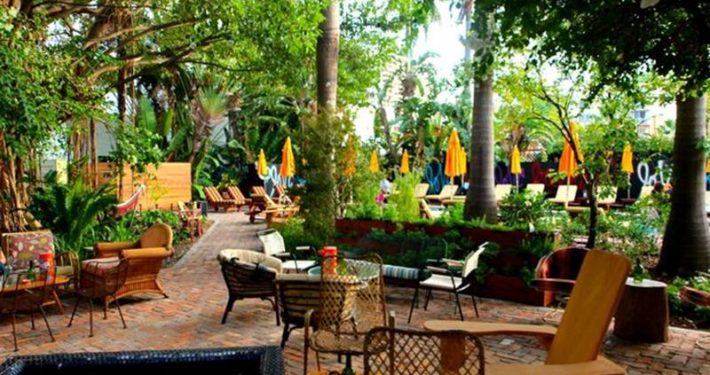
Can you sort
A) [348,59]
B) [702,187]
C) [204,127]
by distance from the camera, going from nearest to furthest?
1. [702,187]
2. [348,59]
3. [204,127]

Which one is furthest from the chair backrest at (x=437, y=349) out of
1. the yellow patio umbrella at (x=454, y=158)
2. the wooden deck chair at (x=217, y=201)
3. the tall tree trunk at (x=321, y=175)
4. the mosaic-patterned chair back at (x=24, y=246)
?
the wooden deck chair at (x=217, y=201)

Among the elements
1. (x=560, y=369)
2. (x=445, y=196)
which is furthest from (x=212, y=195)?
(x=560, y=369)

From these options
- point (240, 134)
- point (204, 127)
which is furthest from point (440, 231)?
point (240, 134)

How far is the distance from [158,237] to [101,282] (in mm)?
1357

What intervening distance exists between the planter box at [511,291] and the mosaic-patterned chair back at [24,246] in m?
5.23

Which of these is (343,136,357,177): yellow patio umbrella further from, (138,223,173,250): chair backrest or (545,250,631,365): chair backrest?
(545,250,631,365): chair backrest

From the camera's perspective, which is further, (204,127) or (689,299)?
(204,127)

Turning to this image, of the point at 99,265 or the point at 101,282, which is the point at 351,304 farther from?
the point at 99,265

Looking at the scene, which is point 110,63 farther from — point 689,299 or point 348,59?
point 689,299

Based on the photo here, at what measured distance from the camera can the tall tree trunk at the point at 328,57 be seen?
942cm

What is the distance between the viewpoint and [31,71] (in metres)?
5.80

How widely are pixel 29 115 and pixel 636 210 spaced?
8393 millimetres

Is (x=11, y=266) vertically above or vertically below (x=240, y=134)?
below

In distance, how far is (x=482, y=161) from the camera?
8039mm
